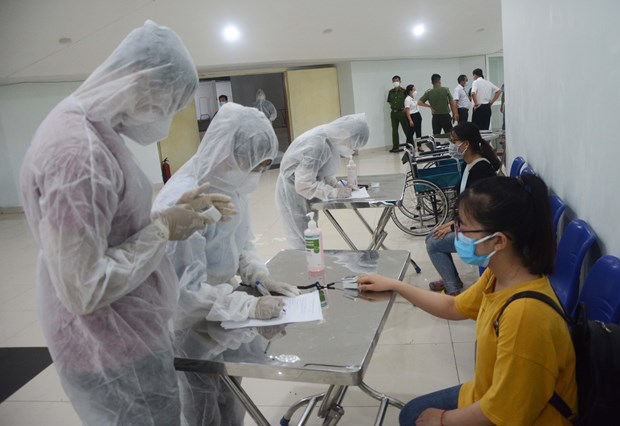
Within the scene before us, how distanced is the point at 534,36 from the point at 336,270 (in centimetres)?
209

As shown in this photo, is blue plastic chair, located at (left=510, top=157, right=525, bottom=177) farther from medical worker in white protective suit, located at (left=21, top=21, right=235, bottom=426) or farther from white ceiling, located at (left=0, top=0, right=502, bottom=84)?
white ceiling, located at (left=0, top=0, right=502, bottom=84)

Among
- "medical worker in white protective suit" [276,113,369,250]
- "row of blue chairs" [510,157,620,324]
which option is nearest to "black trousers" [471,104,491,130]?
"medical worker in white protective suit" [276,113,369,250]

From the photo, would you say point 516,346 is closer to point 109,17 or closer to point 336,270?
point 336,270

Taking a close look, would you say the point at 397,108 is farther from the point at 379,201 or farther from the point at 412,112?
the point at 379,201

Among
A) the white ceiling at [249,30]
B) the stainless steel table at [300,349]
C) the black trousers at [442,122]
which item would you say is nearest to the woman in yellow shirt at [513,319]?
the stainless steel table at [300,349]

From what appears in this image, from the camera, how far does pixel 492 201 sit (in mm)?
1192

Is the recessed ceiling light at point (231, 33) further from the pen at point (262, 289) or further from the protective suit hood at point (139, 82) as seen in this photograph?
the protective suit hood at point (139, 82)

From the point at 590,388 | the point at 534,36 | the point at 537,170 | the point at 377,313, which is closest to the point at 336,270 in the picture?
the point at 377,313

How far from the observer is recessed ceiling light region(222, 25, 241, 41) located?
7.24m

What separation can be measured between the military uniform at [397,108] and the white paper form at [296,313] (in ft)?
28.2

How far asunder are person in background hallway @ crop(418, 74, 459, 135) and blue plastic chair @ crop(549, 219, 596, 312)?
279 inches

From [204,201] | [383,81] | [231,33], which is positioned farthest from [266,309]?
[383,81]

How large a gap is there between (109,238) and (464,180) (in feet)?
8.51

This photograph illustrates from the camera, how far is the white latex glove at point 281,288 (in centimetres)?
171
